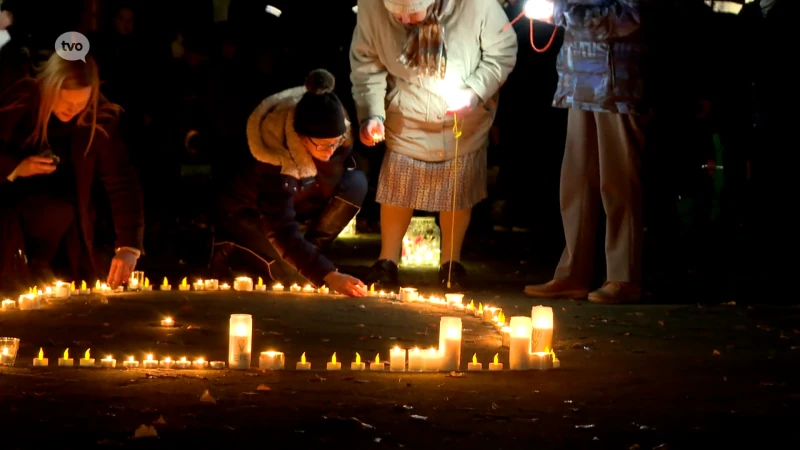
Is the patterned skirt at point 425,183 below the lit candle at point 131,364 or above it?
above

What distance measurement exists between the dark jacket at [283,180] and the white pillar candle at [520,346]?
2174 mm

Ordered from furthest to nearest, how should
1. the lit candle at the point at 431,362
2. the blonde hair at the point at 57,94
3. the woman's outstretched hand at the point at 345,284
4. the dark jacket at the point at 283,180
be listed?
the blonde hair at the point at 57,94, the dark jacket at the point at 283,180, the woman's outstretched hand at the point at 345,284, the lit candle at the point at 431,362

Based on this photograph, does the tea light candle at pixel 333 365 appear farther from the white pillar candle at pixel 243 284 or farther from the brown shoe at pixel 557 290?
the brown shoe at pixel 557 290

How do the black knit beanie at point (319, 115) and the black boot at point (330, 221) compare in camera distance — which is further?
the black boot at point (330, 221)

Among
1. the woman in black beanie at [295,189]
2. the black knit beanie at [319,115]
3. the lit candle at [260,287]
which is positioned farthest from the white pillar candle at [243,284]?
the black knit beanie at [319,115]

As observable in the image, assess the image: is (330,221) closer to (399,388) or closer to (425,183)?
(425,183)

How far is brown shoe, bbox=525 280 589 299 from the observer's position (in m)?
7.95

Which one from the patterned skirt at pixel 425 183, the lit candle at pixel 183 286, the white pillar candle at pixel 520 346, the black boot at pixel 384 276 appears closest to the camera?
the white pillar candle at pixel 520 346

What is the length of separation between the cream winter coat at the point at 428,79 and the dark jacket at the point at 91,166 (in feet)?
5.26

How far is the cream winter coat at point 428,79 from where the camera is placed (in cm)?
855

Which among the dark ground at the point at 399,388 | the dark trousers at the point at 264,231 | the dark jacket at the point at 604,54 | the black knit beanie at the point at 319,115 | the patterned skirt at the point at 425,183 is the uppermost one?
the dark jacket at the point at 604,54

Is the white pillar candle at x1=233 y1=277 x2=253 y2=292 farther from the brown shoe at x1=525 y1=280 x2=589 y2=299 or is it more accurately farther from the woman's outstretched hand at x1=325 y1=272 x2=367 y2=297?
the brown shoe at x1=525 y1=280 x2=589 y2=299

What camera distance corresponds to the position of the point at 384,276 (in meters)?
8.48

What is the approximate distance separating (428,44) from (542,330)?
3.44 metres
